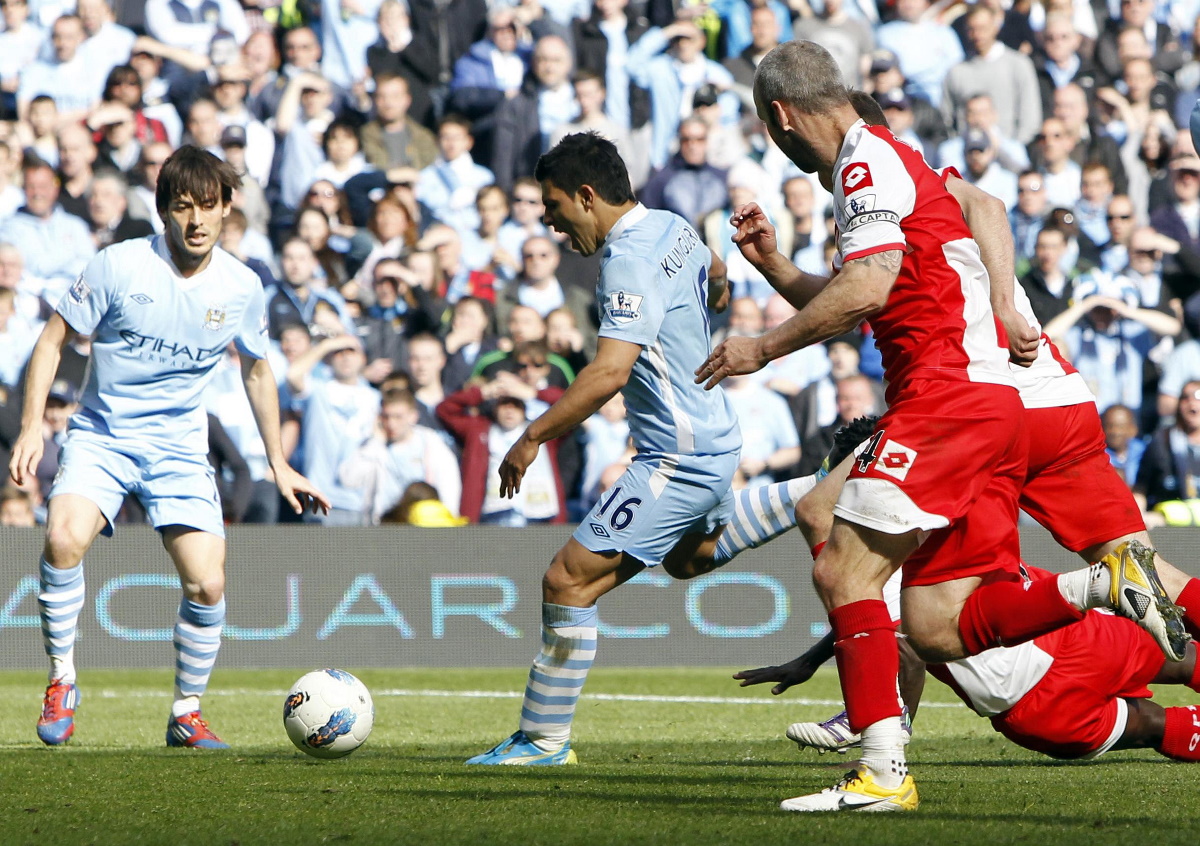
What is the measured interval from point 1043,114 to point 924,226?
10.6 meters

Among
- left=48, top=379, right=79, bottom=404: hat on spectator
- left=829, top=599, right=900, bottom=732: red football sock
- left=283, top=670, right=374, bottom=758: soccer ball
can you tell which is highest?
left=829, top=599, right=900, bottom=732: red football sock

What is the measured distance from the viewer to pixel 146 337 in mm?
6879

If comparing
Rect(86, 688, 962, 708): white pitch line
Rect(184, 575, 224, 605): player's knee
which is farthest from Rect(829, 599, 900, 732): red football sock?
Rect(86, 688, 962, 708): white pitch line

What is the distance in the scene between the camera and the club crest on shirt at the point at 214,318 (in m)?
6.97

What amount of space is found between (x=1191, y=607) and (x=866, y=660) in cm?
161

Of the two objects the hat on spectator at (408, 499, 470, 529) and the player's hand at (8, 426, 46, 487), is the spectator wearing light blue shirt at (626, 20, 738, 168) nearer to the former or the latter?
the hat on spectator at (408, 499, 470, 529)

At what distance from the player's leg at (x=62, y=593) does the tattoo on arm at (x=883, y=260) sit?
365cm

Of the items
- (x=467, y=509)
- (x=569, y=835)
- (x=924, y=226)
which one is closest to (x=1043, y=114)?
(x=467, y=509)

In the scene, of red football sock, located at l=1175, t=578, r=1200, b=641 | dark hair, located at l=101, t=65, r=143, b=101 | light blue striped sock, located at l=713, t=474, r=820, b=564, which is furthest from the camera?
dark hair, located at l=101, t=65, r=143, b=101

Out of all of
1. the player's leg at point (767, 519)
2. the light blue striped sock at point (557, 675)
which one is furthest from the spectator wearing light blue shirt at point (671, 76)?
the light blue striped sock at point (557, 675)

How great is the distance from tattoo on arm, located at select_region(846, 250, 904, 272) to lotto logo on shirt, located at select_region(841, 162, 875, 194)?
202 mm

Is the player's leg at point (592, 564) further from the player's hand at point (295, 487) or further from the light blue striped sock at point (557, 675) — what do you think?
the player's hand at point (295, 487)

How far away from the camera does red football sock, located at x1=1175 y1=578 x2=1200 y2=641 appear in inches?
216

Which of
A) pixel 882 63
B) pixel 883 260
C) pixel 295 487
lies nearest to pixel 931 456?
pixel 883 260
